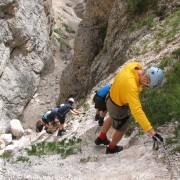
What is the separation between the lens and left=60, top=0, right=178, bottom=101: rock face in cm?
1636

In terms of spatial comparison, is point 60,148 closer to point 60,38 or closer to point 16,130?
point 16,130

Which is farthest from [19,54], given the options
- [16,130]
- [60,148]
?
[60,148]

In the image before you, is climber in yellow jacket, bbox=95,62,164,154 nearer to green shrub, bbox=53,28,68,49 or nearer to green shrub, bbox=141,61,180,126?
green shrub, bbox=141,61,180,126

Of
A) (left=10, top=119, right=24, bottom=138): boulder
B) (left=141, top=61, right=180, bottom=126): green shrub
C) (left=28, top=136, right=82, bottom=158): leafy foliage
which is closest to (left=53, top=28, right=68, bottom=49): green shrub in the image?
(left=10, top=119, right=24, bottom=138): boulder

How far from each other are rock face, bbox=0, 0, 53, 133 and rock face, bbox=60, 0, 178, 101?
16.6 ft

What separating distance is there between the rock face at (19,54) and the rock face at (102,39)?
507 cm

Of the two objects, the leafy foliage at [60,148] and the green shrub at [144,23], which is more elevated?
the green shrub at [144,23]

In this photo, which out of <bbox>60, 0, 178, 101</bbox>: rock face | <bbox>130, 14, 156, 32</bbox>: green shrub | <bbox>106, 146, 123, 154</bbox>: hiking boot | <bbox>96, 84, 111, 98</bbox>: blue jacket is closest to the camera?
<bbox>106, 146, 123, 154</bbox>: hiking boot

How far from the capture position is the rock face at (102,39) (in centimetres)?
1636

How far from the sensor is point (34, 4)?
30609 millimetres

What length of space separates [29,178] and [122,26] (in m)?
13.7

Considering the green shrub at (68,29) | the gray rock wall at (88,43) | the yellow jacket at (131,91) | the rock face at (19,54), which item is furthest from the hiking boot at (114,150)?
the green shrub at (68,29)

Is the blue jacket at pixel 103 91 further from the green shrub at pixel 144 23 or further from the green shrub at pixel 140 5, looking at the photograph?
the green shrub at pixel 140 5

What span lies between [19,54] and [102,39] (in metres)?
8.80
